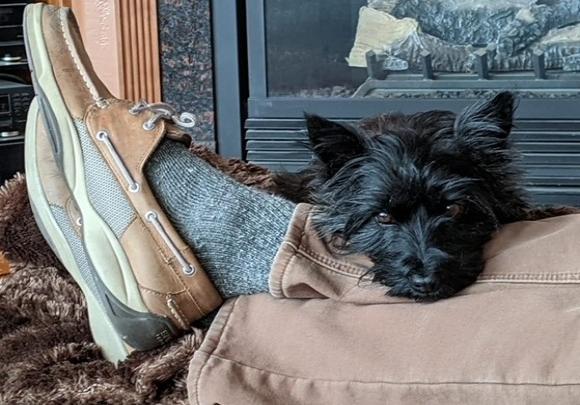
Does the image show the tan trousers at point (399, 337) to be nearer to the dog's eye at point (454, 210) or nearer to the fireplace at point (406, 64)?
the dog's eye at point (454, 210)

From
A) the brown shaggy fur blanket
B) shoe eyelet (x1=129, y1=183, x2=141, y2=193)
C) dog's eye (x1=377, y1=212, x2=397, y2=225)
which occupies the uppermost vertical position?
shoe eyelet (x1=129, y1=183, x2=141, y2=193)

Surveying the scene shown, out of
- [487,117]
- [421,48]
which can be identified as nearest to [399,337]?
[487,117]

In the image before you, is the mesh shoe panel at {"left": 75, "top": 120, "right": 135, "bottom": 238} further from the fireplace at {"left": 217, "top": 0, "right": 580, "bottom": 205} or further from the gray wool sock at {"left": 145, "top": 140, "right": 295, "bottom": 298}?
the fireplace at {"left": 217, "top": 0, "right": 580, "bottom": 205}

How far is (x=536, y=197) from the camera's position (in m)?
2.10

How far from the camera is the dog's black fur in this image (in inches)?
40.0

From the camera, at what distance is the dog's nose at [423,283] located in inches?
36.1

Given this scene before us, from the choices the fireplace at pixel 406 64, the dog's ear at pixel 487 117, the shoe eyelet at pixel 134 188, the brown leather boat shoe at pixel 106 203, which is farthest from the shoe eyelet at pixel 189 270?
the fireplace at pixel 406 64

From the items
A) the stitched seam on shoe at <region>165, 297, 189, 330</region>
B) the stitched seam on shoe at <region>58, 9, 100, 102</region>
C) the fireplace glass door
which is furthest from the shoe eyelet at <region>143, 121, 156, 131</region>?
the fireplace glass door

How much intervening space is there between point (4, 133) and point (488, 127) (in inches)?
59.0

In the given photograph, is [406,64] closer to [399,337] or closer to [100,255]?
[100,255]

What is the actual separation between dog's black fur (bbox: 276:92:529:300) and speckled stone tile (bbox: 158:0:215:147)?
3.89 ft

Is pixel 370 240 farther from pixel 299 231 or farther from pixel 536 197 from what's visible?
pixel 536 197

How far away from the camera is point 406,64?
2.26 metres

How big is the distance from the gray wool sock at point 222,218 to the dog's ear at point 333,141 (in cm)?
10
